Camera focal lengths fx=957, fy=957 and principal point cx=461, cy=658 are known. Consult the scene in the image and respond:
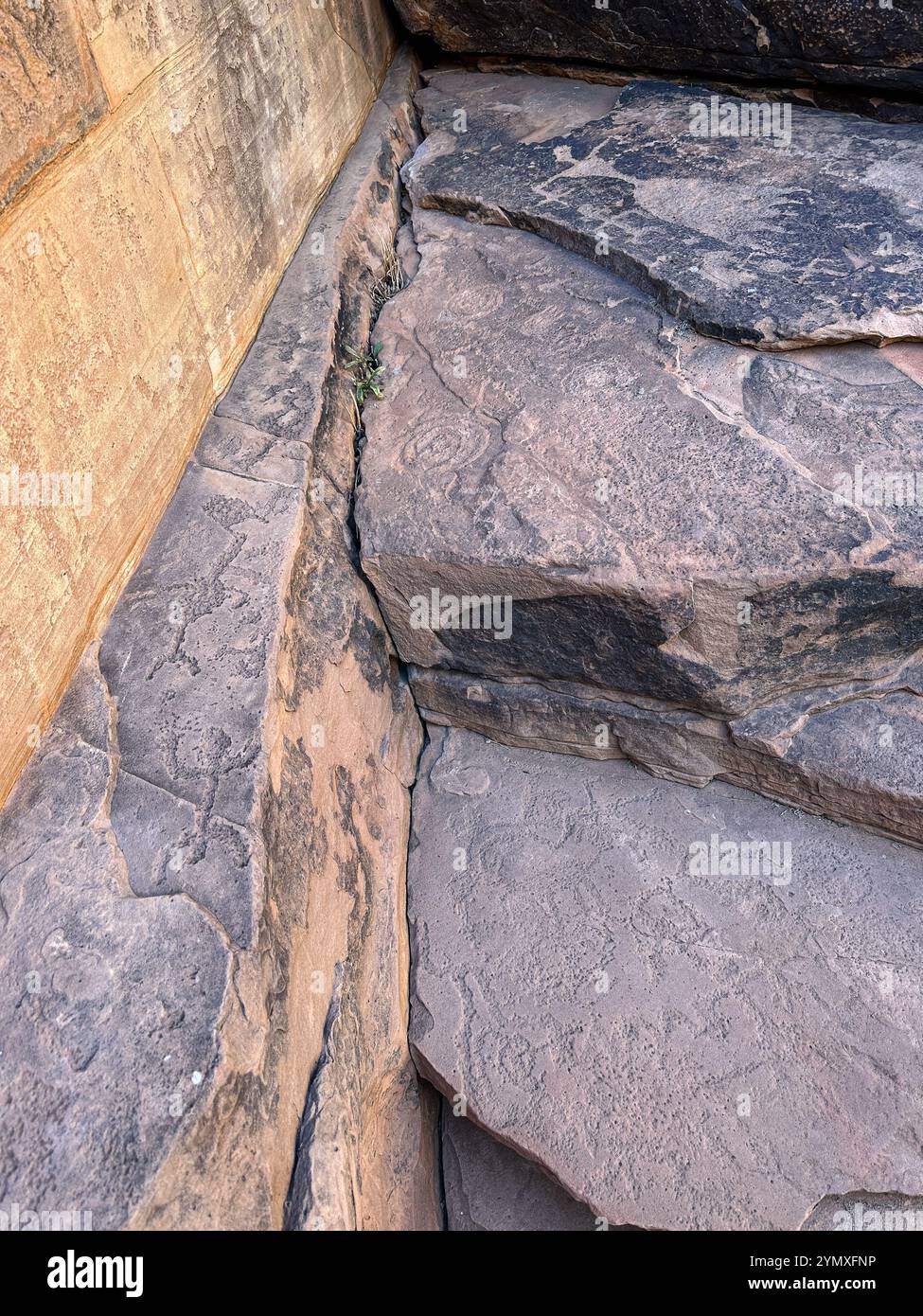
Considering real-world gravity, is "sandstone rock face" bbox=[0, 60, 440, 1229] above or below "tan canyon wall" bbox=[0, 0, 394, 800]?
below

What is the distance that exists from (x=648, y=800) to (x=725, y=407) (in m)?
1.07

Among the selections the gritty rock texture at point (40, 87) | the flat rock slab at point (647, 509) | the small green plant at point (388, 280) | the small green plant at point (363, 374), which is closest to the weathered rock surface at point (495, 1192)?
the flat rock slab at point (647, 509)

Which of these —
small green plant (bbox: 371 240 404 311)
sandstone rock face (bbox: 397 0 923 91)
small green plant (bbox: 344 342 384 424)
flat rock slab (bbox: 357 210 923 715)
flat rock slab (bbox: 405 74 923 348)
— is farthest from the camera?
sandstone rock face (bbox: 397 0 923 91)

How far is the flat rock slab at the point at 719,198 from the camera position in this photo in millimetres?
2646

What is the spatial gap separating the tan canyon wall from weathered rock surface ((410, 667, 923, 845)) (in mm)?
1007

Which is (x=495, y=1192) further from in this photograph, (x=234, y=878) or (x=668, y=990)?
(x=234, y=878)

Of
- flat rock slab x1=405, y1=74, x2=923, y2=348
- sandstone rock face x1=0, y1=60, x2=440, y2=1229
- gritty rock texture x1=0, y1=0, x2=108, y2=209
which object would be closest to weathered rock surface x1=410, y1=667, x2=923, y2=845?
sandstone rock face x1=0, y1=60, x2=440, y2=1229

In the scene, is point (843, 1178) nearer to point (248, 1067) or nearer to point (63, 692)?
point (248, 1067)

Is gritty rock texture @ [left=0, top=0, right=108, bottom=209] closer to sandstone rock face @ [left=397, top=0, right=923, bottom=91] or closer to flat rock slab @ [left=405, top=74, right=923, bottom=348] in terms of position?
flat rock slab @ [left=405, top=74, right=923, bottom=348]

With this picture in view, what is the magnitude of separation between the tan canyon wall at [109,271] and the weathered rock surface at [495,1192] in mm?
1442

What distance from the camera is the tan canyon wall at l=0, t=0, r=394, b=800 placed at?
1.88 metres

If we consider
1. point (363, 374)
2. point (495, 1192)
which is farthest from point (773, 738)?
point (363, 374)

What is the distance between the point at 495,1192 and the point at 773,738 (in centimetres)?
132

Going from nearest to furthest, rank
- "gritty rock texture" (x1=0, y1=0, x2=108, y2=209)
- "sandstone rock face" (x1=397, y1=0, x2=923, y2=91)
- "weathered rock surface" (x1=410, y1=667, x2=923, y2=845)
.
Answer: "gritty rock texture" (x1=0, y1=0, x2=108, y2=209), "weathered rock surface" (x1=410, y1=667, x2=923, y2=845), "sandstone rock face" (x1=397, y1=0, x2=923, y2=91)
